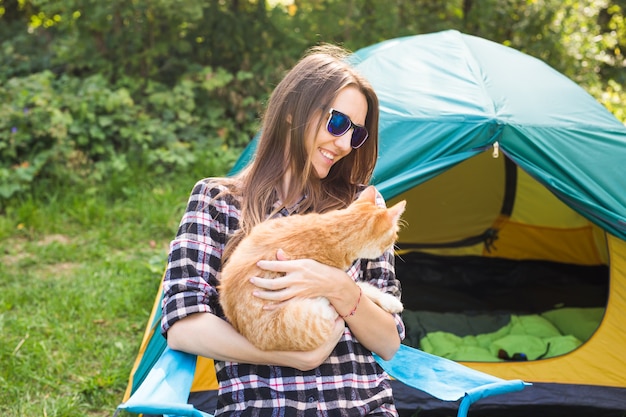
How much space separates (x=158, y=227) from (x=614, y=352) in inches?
111

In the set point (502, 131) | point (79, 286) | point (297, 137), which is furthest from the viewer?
point (79, 286)

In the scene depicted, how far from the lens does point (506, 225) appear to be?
3.99 meters

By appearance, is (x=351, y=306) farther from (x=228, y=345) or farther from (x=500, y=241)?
(x=500, y=241)

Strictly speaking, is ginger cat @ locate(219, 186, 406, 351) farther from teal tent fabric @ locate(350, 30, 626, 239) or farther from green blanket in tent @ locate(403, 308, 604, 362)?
green blanket in tent @ locate(403, 308, 604, 362)

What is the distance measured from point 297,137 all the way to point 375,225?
33cm

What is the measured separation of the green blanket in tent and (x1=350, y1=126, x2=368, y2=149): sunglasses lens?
56.4 inches

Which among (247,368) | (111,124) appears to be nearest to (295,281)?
(247,368)

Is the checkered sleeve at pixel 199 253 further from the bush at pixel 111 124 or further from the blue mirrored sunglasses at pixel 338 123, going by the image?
the bush at pixel 111 124

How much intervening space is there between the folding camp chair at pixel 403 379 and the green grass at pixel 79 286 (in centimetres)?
107

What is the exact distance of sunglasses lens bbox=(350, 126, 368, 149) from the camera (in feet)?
5.35

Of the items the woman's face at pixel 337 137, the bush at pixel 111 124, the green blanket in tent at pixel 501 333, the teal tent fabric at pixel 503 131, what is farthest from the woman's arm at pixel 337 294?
the bush at pixel 111 124

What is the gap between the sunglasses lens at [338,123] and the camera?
1.59 meters

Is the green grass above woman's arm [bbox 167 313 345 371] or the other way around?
the other way around

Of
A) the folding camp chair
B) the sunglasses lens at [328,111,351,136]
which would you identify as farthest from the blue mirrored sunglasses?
the folding camp chair
